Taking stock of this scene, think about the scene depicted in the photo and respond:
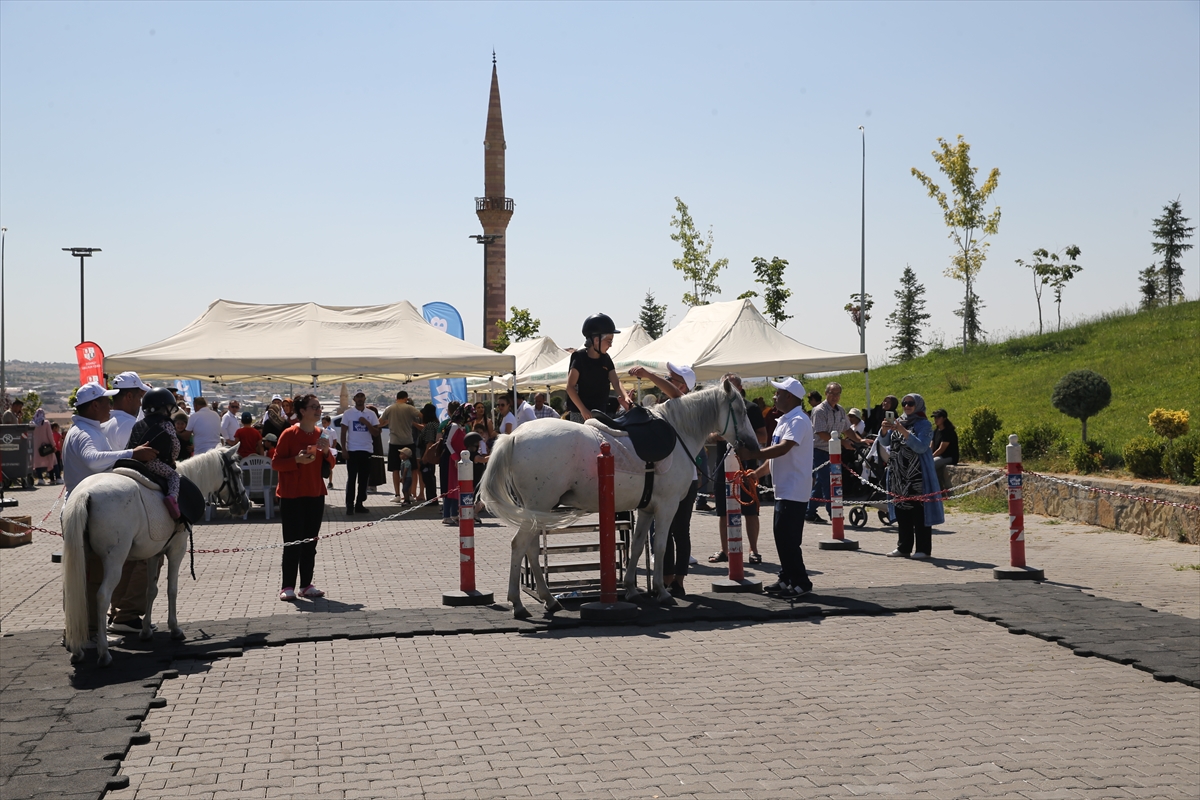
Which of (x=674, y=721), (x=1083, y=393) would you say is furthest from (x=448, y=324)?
(x=674, y=721)

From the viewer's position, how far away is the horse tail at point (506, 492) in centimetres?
962

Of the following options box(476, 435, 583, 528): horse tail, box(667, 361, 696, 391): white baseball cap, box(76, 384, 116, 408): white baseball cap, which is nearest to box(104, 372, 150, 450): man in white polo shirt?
box(76, 384, 116, 408): white baseball cap

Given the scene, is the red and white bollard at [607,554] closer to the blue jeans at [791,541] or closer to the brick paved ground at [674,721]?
the brick paved ground at [674,721]

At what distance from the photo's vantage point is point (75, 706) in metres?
6.91

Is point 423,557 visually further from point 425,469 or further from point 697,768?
point 697,768

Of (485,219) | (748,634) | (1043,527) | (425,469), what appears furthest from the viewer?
(485,219)

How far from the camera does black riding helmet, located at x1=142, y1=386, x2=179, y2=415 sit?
28.3 feet

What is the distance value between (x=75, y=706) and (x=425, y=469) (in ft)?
47.4

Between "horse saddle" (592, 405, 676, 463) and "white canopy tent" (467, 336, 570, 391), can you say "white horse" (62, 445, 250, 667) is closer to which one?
"horse saddle" (592, 405, 676, 463)

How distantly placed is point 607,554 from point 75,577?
422 centimetres

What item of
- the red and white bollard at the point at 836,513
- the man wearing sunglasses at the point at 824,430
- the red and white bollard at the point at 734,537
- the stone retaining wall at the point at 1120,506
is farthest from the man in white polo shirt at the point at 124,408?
the stone retaining wall at the point at 1120,506

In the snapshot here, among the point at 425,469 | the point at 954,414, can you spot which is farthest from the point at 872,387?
the point at 425,469

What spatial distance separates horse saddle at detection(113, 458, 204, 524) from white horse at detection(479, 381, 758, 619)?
2.36 metres

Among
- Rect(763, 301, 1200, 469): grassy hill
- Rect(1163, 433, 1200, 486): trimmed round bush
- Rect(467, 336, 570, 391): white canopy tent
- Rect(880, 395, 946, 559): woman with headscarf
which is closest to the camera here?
Rect(880, 395, 946, 559): woman with headscarf
